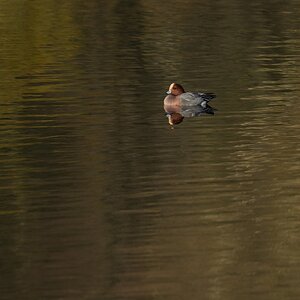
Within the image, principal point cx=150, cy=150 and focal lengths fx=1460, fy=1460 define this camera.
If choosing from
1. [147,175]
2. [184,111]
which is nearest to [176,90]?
[184,111]

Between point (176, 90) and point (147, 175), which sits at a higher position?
point (147, 175)

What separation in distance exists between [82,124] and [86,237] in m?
8.43

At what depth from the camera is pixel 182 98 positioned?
29.5 metres

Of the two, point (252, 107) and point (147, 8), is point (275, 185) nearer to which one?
point (252, 107)

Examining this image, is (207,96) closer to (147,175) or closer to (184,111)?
(184,111)

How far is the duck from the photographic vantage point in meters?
29.3

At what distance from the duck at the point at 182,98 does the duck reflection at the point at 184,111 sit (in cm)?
8

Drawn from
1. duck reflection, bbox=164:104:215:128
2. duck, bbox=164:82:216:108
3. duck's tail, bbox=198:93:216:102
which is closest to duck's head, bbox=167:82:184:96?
duck, bbox=164:82:216:108

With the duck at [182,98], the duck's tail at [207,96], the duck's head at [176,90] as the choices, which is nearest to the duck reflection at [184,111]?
the duck at [182,98]

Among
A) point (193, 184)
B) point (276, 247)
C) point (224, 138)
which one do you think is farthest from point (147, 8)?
point (276, 247)

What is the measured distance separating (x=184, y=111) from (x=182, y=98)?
28 cm

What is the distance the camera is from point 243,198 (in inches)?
819

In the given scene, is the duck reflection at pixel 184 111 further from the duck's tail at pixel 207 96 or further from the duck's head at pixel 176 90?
the duck's head at pixel 176 90

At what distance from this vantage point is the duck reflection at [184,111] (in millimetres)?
28545
